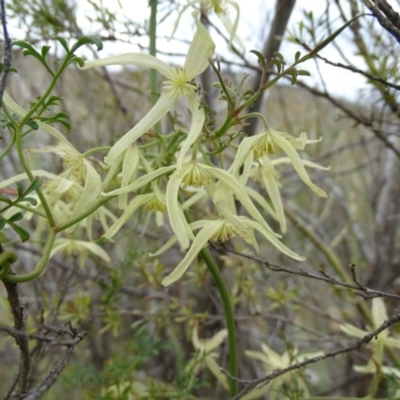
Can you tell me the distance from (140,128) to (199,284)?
52 cm

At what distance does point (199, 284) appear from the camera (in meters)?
1.00

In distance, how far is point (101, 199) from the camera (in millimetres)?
545

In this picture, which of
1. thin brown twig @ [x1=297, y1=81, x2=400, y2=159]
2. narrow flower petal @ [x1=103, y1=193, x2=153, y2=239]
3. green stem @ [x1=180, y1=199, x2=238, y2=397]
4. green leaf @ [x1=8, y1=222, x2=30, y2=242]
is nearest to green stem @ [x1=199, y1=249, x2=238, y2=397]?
green stem @ [x1=180, y1=199, x2=238, y2=397]

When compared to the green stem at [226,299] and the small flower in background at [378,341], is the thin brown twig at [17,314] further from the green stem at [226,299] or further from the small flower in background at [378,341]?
the small flower in background at [378,341]

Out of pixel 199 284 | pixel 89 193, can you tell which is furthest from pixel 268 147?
pixel 199 284

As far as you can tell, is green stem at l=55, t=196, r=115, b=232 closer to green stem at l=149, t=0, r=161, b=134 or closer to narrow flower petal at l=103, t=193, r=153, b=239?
narrow flower petal at l=103, t=193, r=153, b=239

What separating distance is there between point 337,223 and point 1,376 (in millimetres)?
1691

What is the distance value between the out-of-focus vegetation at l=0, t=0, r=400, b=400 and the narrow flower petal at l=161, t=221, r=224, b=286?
97mm

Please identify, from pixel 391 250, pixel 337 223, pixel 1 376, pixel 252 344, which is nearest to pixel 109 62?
pixel 252 344

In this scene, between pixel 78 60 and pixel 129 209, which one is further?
pixel 129 209

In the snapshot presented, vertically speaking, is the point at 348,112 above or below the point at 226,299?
above

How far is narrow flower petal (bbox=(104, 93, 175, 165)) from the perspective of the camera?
53 cm

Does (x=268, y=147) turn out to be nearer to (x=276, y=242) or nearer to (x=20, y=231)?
(x=276, y=242)

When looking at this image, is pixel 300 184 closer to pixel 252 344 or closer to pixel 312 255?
pixel 312 255
